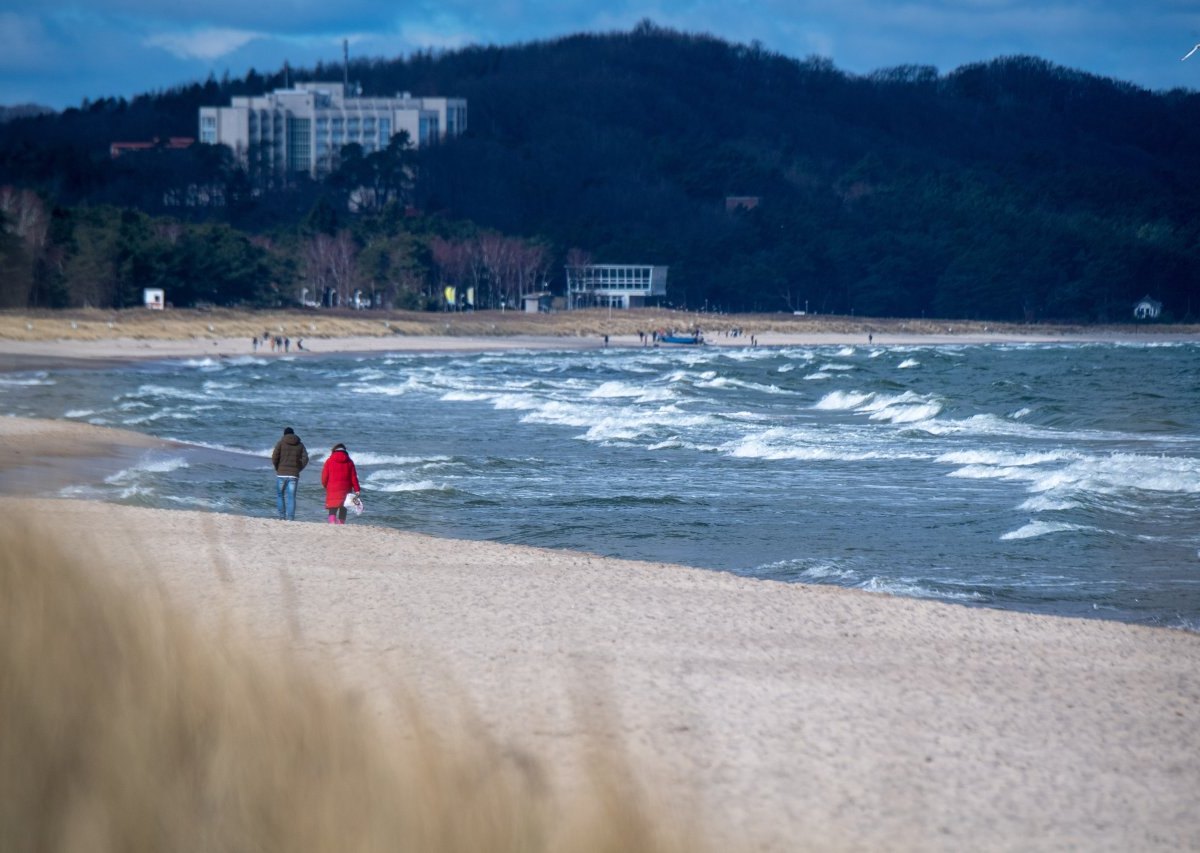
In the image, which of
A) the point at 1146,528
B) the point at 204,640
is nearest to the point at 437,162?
the point at 1146,528

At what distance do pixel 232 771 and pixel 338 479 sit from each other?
1229 centimetres

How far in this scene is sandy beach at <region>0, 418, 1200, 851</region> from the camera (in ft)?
19.3

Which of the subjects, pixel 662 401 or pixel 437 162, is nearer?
pixel 662 401

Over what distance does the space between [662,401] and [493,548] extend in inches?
1135

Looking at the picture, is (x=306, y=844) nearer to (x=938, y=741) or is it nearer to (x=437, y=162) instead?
(x=938, y=741)

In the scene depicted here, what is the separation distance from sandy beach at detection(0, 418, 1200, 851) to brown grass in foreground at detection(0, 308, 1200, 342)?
61.7m

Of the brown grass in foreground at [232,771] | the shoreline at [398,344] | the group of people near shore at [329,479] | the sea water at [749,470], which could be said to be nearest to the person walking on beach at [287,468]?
the group of people near shore at [329,479]

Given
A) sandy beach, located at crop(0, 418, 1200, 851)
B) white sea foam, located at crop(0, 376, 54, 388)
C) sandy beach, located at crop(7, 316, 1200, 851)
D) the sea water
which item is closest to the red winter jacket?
the sea water

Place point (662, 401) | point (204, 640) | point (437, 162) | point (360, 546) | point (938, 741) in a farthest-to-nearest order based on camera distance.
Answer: point (437, 162), point (662, 401), point (360, 546), point (938, 741), point (204, 640)

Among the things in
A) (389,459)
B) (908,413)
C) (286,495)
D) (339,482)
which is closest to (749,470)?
(389,459)

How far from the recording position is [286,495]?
16516 mm

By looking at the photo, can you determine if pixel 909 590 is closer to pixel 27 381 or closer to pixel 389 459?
pixel 389 459

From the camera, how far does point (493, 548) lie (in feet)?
46.5

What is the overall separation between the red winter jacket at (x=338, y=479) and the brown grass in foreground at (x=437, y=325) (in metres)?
56.3
